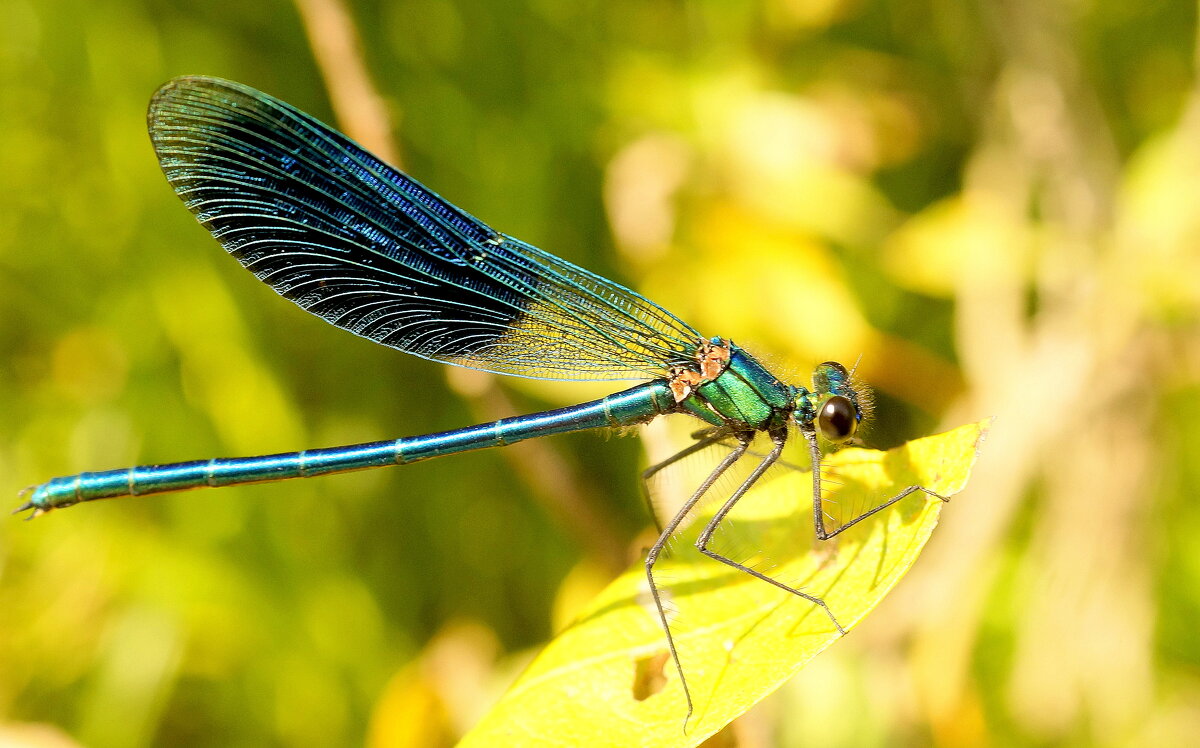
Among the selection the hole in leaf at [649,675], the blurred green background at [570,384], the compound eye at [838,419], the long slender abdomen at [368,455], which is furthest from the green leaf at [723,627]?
the blurred green background at [570,384]

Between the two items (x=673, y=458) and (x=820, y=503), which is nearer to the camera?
(x=820, y=503)

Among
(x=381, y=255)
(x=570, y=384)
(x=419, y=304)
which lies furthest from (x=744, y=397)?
(x=381, y=255)

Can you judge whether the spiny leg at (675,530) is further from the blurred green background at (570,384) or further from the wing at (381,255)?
the blurred green background at (570,384)

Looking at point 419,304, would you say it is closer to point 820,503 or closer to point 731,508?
point 731,508

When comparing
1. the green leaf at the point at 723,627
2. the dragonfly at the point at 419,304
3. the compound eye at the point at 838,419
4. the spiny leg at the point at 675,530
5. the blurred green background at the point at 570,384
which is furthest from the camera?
the blurred green background at the point at 570,384

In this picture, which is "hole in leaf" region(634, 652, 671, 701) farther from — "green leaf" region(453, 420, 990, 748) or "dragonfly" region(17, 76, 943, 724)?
"dragonfly" region(17, 76, 943, 724)

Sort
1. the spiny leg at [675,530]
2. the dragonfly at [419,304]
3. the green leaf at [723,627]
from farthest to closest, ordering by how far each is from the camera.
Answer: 1. the dragonfly at [419,304]
2. the spiny leg at [675,530]
3. the green leaf at [723,627]

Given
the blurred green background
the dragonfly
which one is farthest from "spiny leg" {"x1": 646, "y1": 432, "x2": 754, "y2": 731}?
the blurred green background
